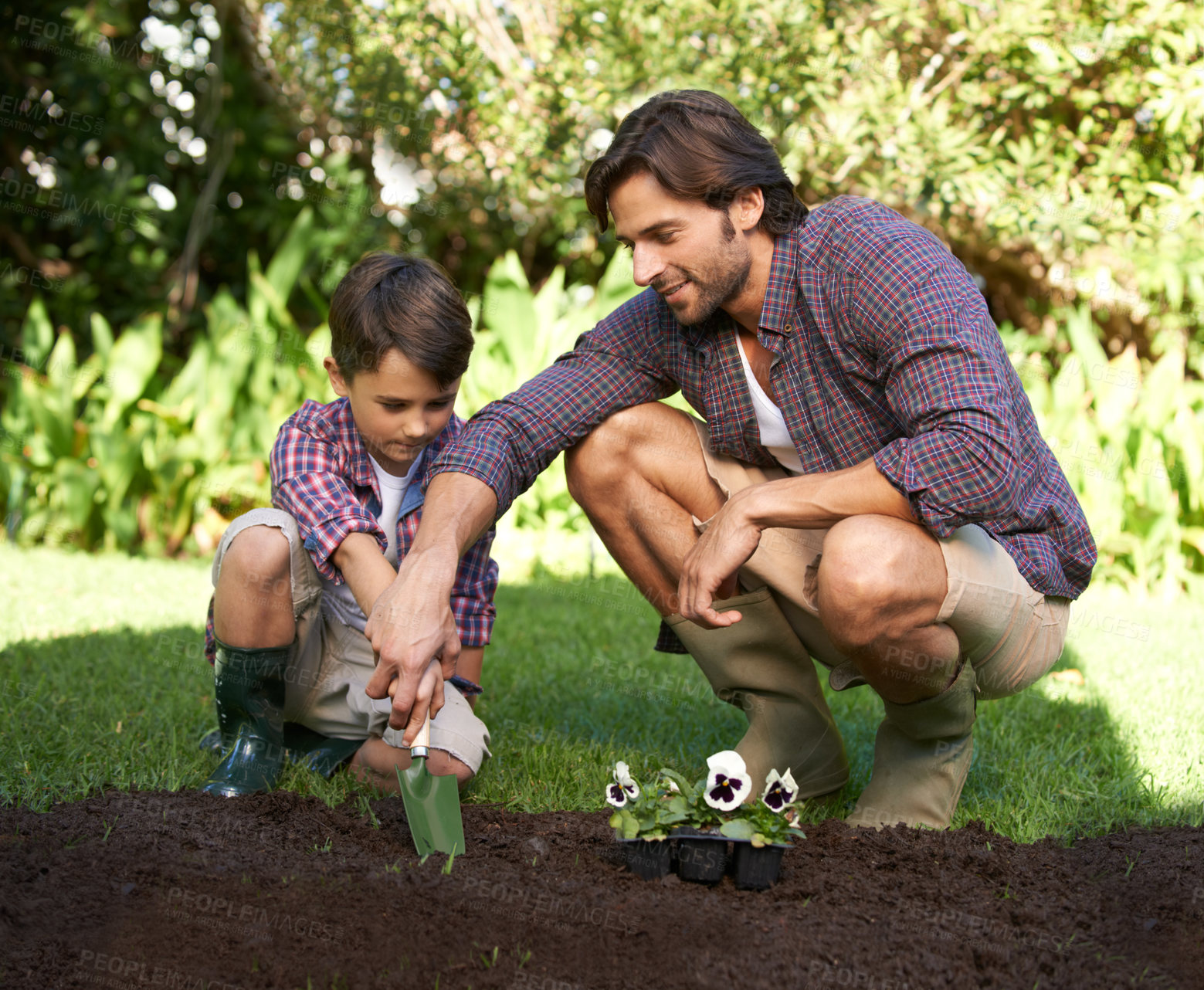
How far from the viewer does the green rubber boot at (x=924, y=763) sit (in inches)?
77.1

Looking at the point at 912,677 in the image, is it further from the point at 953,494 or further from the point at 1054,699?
the point at 1054,699

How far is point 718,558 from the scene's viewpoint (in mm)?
1825

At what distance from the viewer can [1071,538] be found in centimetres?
206

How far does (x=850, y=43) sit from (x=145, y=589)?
4059mm

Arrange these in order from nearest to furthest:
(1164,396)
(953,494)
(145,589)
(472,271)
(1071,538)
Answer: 1. (953,494)
2. (1071,538)
3. (145,589)
4. (1164,396)
5. (472,271)

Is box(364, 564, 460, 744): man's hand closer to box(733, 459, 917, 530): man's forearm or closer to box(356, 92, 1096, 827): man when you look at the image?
box(356, 92, 1096, 827): man

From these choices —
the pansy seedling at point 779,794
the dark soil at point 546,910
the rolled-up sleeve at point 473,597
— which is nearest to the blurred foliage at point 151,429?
the rolled-up sleeve at point 473,597

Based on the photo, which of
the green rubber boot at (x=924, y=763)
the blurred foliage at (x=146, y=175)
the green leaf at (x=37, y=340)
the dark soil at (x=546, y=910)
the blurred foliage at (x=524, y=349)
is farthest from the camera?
the blurred foliage at (x=146, y=175)

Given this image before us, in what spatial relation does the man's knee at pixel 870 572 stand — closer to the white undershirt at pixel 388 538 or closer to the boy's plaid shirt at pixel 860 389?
the boy's plaid shirt at pixel 860 389

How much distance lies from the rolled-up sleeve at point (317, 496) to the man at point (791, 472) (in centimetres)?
18

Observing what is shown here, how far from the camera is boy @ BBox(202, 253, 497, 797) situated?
2041mm

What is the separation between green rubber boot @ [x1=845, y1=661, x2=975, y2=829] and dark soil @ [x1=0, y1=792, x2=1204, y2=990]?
0.41 feet

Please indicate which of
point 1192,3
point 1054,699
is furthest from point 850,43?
point 1054,699

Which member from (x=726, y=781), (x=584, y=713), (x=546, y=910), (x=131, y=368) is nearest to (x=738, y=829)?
(x=726, y=781)
